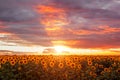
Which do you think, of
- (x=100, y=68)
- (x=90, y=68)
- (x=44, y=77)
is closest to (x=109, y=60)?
(x=100, y=68)

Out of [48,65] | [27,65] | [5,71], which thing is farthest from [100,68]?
[5,71]

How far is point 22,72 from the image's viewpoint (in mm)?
20766

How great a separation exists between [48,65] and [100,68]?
4.06 meters

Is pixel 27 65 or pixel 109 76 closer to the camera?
pixel 109 76

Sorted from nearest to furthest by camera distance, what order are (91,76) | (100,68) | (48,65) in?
(91,76), (48,65), (100,68)

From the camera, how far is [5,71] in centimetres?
2055

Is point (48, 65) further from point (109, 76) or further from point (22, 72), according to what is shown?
point (109, 76)

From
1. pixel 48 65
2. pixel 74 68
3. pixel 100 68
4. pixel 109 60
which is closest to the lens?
pixel 74 68

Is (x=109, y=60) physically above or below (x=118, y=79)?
above

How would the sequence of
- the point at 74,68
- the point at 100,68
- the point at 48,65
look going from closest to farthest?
the point at 74,68 < the point at 48,65 < the point at 100,68

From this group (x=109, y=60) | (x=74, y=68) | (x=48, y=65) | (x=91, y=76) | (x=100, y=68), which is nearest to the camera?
(x=91, y=76)

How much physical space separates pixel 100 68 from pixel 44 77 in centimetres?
507

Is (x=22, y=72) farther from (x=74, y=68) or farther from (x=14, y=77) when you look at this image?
(x=74, y=68)

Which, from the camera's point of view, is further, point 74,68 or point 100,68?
point 100,68
